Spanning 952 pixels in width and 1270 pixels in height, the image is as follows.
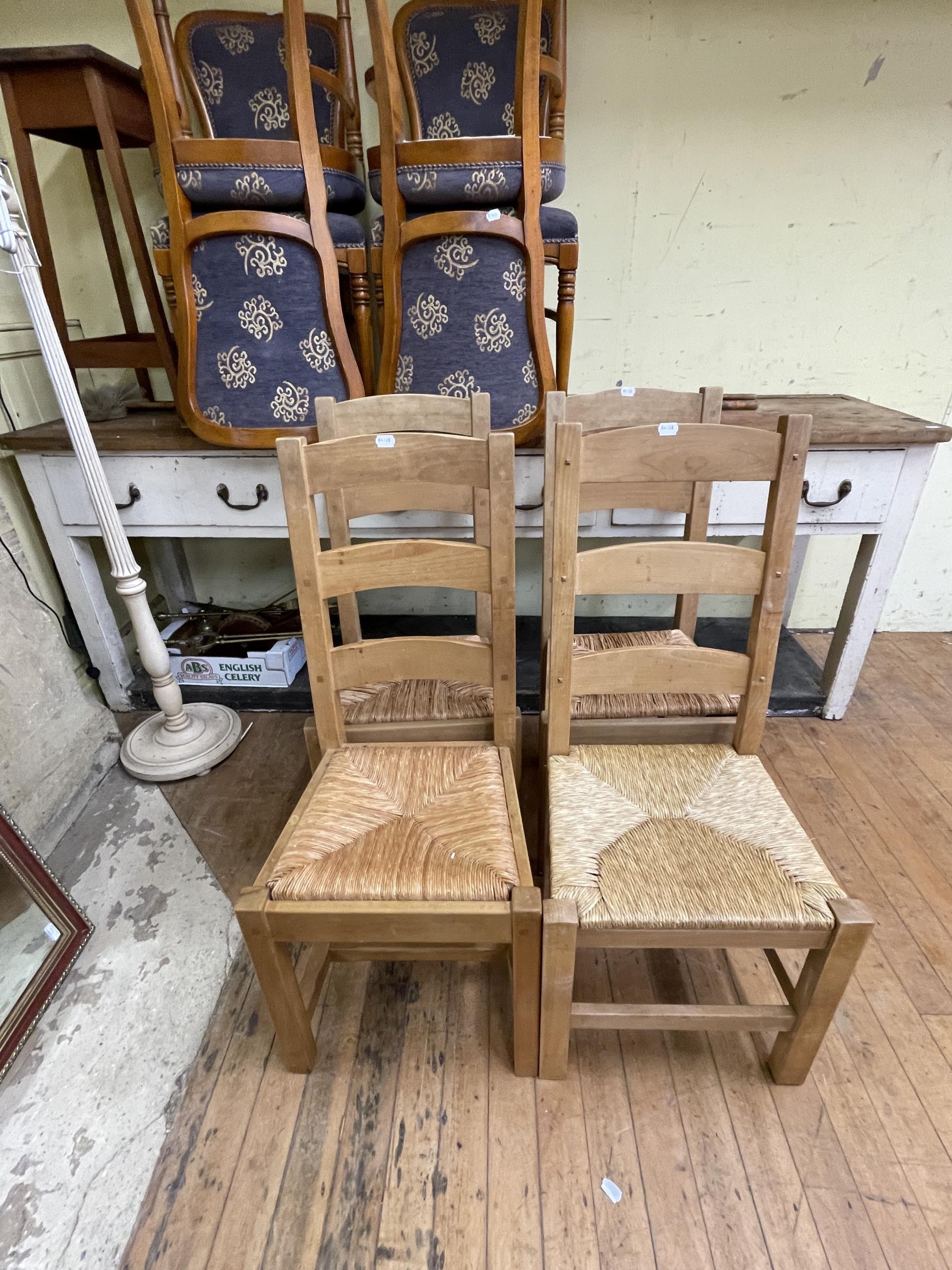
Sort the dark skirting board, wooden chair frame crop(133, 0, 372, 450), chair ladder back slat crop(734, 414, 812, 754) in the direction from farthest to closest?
the dark skirting board, wooden chair frame crop(133, 0, 372, 450), chair ladder back slat crop(734, 414, 812, 754)

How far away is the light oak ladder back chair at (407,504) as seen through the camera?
1.28 m

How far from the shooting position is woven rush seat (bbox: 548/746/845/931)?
2.88 feet

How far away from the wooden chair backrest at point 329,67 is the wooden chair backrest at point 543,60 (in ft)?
0.41

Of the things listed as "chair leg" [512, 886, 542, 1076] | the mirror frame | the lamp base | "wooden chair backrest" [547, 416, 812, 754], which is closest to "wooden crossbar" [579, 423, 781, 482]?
"wooden chair backrest" [547, 416, 812, 754]

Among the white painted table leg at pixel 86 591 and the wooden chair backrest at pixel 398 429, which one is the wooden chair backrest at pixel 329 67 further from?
the white painted table leg at pixel 86 591

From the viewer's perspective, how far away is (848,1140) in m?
0.98

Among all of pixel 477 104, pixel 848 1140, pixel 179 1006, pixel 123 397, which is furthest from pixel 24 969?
pixel 477 104

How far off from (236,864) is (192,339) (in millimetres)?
1210

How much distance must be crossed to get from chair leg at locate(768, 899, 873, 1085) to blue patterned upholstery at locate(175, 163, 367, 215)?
5.39ft

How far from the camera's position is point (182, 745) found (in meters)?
1.80

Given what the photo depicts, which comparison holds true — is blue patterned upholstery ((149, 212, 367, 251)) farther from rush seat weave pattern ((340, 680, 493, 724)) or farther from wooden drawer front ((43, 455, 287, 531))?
rush seat weave pattern ((340, 680, 493, 724))

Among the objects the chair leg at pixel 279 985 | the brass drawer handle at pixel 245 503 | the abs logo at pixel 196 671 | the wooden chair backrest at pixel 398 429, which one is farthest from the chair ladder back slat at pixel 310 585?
the abs logo at pixel 196 671

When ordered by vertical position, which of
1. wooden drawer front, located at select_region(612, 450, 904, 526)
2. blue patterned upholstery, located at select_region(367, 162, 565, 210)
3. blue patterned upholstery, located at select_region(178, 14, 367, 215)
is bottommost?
wooden drawer front, located at select_region(612, 450, 904, 526)

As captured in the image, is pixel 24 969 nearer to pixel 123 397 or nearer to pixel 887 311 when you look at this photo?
pixel 123 397
